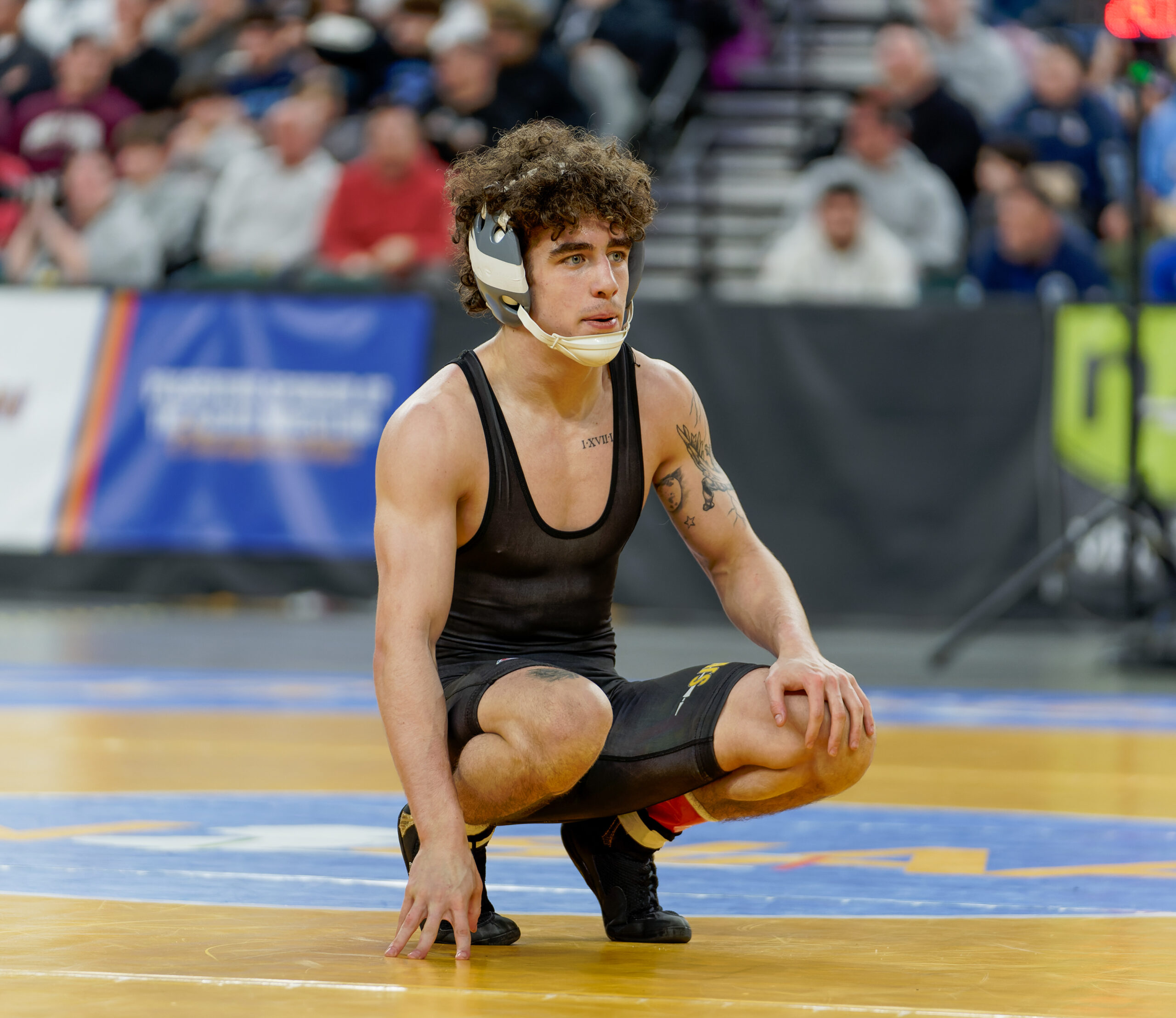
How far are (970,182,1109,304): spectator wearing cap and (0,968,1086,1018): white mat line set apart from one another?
7.33m

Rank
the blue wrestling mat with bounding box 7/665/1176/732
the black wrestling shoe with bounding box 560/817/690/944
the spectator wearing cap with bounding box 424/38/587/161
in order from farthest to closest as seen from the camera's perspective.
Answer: the spectator wearing cap with bounding box 424/38/587/161, the blue wrestling mat with bounding box 7/665/1176/732, the black wrestling shoe with bounding box 560/817/690/944

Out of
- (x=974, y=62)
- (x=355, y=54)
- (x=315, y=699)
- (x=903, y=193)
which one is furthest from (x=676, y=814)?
(x=355, y=54)

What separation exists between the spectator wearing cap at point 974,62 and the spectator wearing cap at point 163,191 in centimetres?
473

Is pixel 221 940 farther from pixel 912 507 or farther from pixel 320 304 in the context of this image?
pixel 320 304

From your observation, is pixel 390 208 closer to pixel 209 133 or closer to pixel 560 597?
pixel 209 133

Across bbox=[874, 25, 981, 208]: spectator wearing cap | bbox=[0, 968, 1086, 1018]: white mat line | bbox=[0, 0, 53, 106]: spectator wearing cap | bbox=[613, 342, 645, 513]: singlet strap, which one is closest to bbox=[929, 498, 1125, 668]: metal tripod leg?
bbox=[874, 25, 981, 208]: spectator wearing cap

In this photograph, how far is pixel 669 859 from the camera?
12.7 ft

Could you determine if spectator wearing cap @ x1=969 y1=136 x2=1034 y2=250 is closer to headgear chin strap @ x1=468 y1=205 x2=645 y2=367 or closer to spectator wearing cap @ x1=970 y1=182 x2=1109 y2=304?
spectator wearing cap @ x1=970 y1=182 x2=1109 y2=304

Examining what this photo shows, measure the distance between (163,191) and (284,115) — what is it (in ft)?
3.05

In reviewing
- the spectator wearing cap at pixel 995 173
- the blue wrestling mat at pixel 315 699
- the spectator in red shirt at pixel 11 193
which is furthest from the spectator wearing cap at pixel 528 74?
the blue wrestling mat at pixel 315 699

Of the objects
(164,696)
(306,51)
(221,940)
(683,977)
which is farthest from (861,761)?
(306,51)

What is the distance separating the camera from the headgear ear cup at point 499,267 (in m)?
3.08

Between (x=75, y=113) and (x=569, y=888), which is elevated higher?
(x=569, y=888)

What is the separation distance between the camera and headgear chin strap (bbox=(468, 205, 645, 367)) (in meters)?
Result: 3.06
